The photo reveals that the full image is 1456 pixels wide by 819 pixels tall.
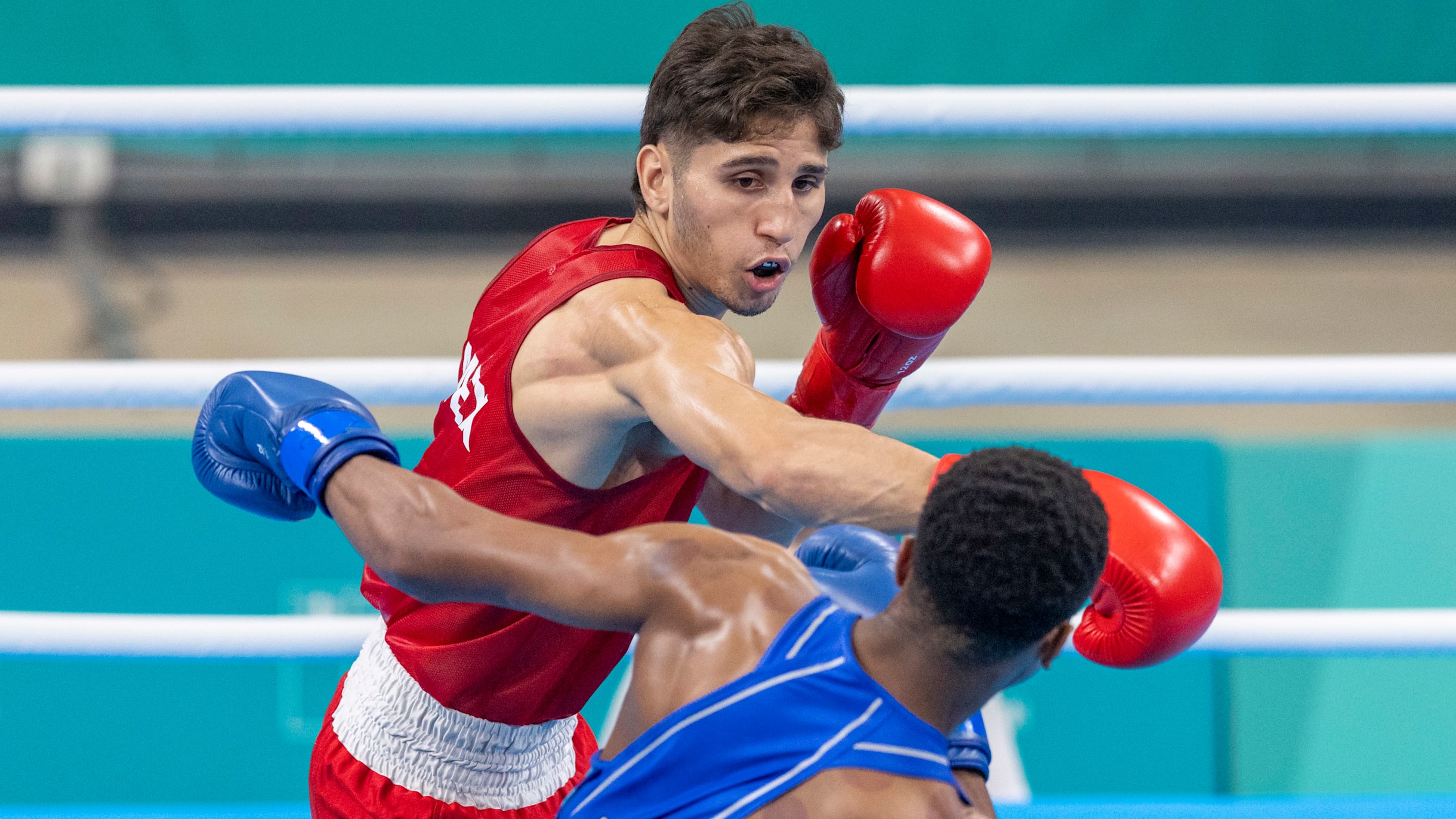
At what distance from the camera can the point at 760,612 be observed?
1.16 m

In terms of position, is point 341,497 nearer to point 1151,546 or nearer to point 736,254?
point 736,254

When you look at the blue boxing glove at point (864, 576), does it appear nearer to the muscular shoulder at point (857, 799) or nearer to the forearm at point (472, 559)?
the muscular shoulder at point (857, 799)

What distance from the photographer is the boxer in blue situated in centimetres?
103

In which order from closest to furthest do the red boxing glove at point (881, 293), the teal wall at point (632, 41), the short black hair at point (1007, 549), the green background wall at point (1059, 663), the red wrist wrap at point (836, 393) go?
the short black hair at point (1007, 549) → the red boxing glove at point (881, 293) → the red wrist wrap at point (836, 393) → the green background wall at point (1059, 663) → the teal wall at point (632, 41)

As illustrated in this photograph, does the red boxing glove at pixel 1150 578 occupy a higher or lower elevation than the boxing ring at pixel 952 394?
higher

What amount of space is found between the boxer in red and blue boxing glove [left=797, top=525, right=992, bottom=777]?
0.65 ft

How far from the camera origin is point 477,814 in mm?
1588

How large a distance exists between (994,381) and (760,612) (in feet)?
2.93

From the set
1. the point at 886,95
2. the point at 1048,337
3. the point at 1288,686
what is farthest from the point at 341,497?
the point at 1048,337

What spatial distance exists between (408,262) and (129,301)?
155cm

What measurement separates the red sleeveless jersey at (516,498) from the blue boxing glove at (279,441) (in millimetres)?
180

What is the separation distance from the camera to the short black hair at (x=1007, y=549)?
102 cm

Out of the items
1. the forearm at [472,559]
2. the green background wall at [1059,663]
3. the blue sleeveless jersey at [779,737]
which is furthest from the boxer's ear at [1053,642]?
the green background wall at [1059,663]

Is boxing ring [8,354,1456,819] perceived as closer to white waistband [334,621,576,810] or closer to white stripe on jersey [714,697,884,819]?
white waistband [334,621,576,810]
